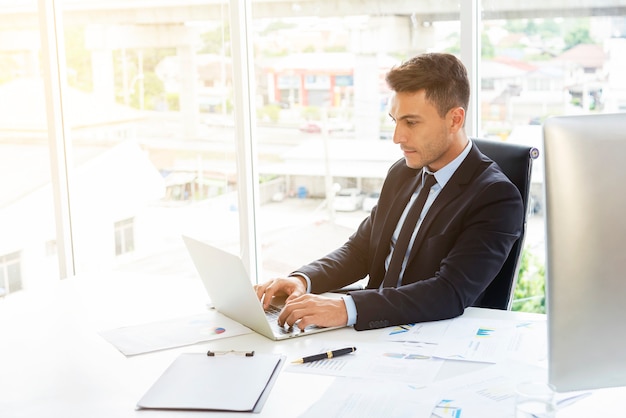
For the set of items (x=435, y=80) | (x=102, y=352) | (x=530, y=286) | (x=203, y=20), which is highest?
(x=203, y=20)

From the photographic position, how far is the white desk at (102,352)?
1.48m

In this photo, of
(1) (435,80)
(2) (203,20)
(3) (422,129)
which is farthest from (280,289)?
(2) (203,20)

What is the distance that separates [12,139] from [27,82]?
35 cm

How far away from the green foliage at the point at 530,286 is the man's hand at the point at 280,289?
5.01 ft

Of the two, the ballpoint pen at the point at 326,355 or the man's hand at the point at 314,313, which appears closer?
the ballpoint pen at the point at 326,355

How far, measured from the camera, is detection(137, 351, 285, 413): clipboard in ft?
4.79

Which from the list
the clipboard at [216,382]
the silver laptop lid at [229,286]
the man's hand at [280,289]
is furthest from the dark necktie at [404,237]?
the clipboard at [216,382]

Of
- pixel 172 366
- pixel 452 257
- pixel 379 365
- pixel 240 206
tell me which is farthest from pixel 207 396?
pixel 240 206

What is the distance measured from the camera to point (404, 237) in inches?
91.1

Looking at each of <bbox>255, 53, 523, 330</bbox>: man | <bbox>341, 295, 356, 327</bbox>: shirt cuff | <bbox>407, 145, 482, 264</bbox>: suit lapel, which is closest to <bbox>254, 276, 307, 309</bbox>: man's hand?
<bbox>255, 53, 523, 330</bbox>: man

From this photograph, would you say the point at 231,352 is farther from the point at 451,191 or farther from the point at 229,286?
the point at 451,191

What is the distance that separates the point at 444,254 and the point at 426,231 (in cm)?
10

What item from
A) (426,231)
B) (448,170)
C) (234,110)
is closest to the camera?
(426,231)

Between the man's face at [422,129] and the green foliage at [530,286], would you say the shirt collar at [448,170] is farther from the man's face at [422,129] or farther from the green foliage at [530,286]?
the green foliage at [530,286]
